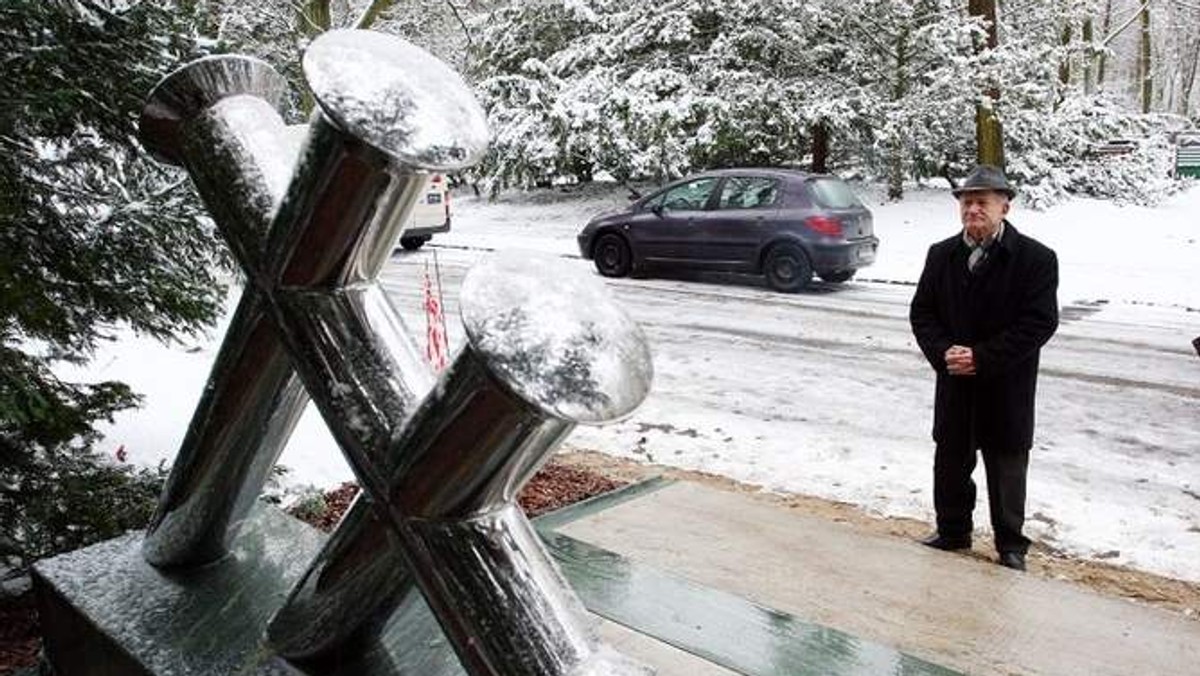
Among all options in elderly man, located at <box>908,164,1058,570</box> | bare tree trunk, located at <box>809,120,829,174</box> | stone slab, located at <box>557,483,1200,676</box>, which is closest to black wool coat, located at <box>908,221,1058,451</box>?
elderly man, located at <box>908,164,1058,570</box>

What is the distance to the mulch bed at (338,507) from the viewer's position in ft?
8.71

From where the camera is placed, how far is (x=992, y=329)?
→ 154 inches

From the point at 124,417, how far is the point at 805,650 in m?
4.49

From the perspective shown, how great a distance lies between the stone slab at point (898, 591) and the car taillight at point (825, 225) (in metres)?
7.82

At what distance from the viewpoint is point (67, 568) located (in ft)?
5.57

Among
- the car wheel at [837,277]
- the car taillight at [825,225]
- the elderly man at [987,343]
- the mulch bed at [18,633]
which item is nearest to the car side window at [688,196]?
the car taillight at [825,225]

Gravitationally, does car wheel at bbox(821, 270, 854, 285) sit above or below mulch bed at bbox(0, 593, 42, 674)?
below

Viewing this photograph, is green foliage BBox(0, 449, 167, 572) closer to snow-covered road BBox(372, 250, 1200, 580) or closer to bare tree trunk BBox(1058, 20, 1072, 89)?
snow-covered road BBox(372, 250, 1200, 580)

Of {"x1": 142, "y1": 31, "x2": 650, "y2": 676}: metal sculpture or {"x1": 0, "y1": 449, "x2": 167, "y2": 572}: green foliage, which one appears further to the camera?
{"x1": 0, "y1": 449, "x2": 167, "y2": 572}: green foliage

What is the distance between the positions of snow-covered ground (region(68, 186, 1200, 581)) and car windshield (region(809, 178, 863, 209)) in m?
1.13

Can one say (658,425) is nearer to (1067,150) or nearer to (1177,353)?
(1177,353)

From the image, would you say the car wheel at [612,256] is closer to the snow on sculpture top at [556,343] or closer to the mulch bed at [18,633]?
the mulch bed at [18,633]

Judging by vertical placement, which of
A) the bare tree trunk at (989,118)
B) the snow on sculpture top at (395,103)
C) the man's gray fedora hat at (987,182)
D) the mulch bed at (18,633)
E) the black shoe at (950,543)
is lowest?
the black shoe at (950,543)

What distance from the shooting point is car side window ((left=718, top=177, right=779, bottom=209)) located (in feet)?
39.8
